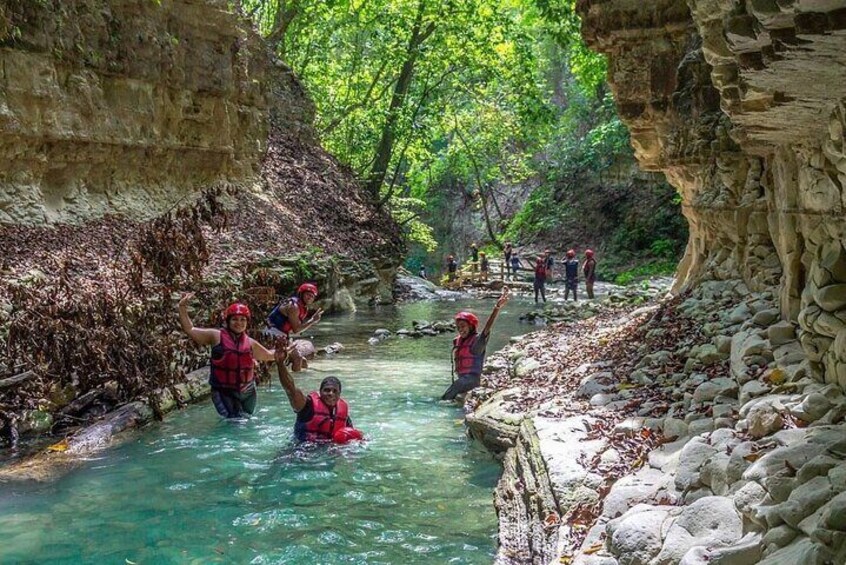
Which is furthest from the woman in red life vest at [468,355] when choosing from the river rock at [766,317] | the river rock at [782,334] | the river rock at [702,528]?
the river rock at [702,528]

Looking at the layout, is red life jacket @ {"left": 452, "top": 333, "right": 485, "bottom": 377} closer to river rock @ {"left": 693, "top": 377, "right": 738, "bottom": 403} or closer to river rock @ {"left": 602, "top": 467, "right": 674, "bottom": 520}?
river rock @ {"left": 693, "top": 377, "right": 738, "bottom": 403}

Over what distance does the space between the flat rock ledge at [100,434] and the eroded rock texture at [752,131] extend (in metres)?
6.75

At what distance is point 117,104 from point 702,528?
512 inches

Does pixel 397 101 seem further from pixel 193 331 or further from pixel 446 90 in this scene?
pixel 193 331

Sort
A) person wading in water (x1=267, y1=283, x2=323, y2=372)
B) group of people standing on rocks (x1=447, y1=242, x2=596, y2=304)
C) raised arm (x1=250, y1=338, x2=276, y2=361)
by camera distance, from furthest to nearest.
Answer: group of people standing on rocks (x1=447, y1=242, x2=596, y2=304) → person wading in water (x1=267, y1=283, x2=323, y2=372) → raised arm (x1=250, y1=338, x2=276, y2=361)

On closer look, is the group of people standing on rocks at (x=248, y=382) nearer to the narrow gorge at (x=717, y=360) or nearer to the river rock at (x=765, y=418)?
the narrow gorge at (x=717, y=360)

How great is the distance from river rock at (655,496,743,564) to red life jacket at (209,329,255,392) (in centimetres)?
600

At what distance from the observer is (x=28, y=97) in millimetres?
11617

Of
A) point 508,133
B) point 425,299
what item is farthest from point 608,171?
point 425,299

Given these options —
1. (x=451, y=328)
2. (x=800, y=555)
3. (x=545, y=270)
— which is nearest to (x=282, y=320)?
(x=451, y=328)

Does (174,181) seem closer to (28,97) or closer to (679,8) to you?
(28,97)

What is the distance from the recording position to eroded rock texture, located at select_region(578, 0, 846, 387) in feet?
11.1

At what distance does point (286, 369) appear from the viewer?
7723mm

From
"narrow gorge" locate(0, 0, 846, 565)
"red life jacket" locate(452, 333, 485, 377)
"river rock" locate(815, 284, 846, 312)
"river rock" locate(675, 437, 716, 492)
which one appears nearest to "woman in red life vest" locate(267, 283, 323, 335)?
"narrow gorge" locate(0, 0, 846, 565)
